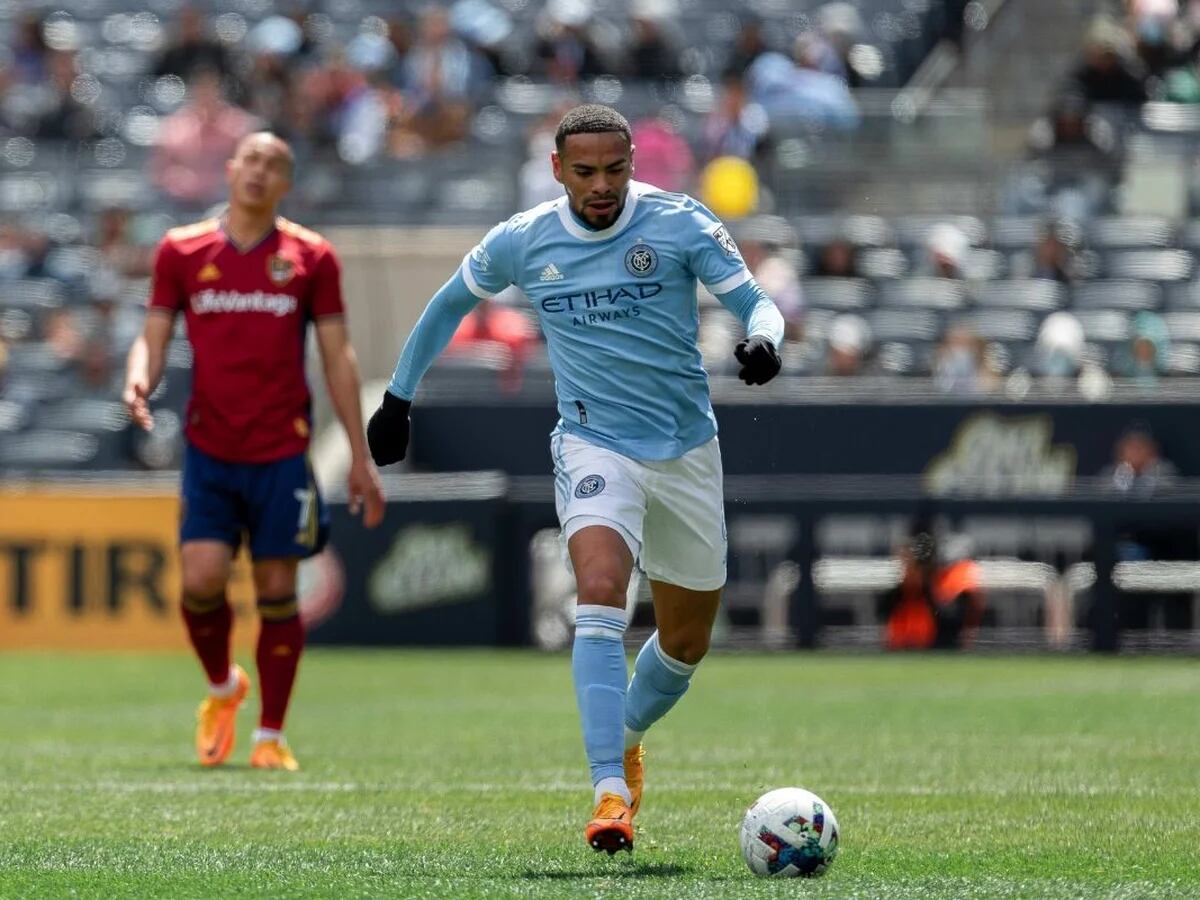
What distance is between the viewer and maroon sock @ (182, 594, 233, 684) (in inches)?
393

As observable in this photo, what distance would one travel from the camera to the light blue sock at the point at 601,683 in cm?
659

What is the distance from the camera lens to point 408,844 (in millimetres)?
6969

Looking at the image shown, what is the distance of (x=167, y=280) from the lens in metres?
9.89

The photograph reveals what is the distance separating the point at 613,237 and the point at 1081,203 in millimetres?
14380

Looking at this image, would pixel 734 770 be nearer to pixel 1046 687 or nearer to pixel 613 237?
pixel 613 237

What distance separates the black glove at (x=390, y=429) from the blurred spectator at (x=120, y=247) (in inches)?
610

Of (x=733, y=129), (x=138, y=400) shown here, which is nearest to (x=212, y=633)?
(x=138, y=400)

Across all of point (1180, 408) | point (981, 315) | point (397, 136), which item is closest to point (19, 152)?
point (397, 136)

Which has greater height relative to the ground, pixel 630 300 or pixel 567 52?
pixel 567 52

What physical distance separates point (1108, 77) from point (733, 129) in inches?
135

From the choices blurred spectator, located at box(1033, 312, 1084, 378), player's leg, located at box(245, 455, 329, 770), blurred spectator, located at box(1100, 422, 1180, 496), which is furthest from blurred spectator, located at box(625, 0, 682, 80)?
player's leg, located at box(245, 455, 329, 770)

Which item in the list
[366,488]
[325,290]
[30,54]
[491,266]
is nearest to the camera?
[491,266]

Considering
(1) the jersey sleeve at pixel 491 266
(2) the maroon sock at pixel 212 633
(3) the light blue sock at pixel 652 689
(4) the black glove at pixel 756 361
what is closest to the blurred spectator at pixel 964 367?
(2) the maroon sock at pixel 212 633

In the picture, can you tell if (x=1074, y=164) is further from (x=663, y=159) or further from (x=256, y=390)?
(x=256, y=390)
